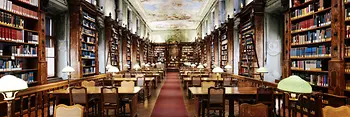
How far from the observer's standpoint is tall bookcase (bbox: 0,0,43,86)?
480 centimetres

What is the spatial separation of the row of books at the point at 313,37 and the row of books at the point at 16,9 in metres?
6.14

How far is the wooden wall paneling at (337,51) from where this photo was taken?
13.2 feet

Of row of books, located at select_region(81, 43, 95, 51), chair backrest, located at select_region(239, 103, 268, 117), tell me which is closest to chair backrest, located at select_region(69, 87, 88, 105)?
chair backrest, located at select_region(239, 103, 268, 117)

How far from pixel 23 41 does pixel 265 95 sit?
5254 mm

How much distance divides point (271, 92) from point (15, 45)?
5475 mm

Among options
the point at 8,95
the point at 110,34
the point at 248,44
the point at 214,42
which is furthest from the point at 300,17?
the point at 214,42

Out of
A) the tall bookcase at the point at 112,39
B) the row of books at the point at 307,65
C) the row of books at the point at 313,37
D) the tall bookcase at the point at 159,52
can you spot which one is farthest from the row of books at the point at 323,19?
the tall bookcase at the point at 159,52

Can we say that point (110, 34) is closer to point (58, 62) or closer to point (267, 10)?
point (58, 62)

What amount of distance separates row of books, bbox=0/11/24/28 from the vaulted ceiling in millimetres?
10770

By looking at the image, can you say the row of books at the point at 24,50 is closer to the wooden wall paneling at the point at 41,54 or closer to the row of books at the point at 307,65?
the wooden wall paneling at the point at 41,54

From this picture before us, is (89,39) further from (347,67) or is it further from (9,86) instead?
(347,67)

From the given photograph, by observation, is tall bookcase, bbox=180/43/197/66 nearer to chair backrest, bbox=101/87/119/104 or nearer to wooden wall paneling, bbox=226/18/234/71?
wooden wall paneling, bbox=226/18/234/71

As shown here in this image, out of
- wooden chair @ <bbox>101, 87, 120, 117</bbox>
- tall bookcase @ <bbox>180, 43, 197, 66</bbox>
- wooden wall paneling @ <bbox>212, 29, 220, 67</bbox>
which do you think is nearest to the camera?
wooden chair @ <bbox>101, 87, 120, 117</bbox>

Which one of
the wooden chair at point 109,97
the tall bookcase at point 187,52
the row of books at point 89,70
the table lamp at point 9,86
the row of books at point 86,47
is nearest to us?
the table lamp at point 9,86
